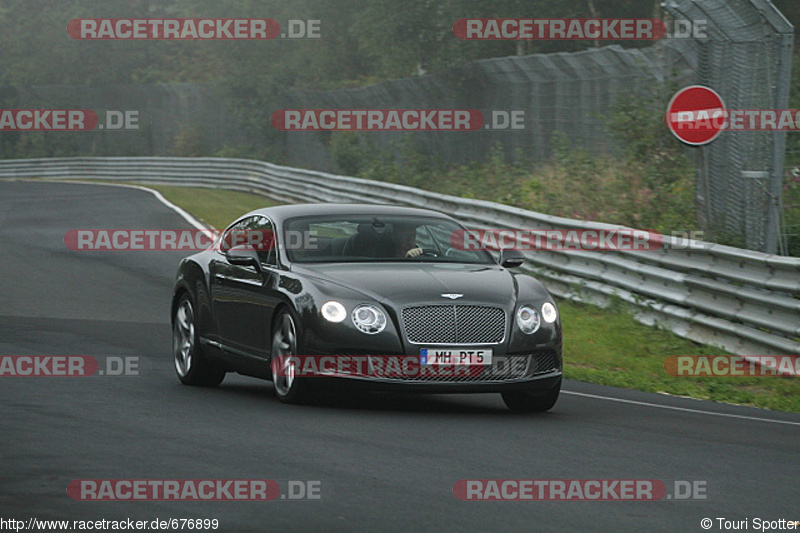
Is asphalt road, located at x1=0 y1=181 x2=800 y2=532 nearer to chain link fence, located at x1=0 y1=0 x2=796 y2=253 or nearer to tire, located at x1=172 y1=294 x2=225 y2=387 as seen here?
tire, located at x1=172 y1=294 x2=225 y2=387

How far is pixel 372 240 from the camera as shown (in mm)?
11281

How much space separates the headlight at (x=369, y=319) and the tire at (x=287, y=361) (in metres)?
0.44

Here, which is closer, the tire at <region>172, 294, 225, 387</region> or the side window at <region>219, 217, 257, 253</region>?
the tire at <region>172, 294, 225, 387</region>

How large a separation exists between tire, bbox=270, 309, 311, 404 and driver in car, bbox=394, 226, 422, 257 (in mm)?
1107

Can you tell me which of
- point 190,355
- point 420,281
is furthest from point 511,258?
point 190,355

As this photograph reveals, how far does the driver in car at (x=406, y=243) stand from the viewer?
11.3 meters

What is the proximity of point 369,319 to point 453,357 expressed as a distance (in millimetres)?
620

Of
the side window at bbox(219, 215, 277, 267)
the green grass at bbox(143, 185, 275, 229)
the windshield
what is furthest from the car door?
the green grass at bbox(143, 185, 275, 229)

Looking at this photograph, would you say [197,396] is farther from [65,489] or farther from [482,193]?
[482,193]

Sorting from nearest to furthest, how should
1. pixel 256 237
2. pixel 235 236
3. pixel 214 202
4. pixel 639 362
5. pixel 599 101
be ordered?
1. pixel 256 237
2. pixel 235 236
3. pixel 639 362
4. pixel 599 101
5. pixel 214 202

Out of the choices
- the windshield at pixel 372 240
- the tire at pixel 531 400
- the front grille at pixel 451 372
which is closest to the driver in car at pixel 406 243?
the windshield at pixel 372 240

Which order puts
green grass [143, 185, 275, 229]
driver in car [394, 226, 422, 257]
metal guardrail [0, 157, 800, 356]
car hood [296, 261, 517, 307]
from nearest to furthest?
car hood [296, 261, 517, 307], driver in car [394, 226, 422, 257], metal guardrail [0, 157, 800, 356], green grass [143, 185, 275, 229]

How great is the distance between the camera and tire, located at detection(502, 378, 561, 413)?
10.7 meters

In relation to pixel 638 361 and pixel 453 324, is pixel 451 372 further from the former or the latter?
pixel 638 361
